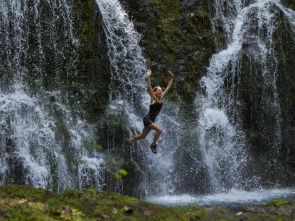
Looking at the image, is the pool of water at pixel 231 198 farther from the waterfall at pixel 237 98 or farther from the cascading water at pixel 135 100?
the cascading water at pixel 135 100

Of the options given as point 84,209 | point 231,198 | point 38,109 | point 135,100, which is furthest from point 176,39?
point 84,209

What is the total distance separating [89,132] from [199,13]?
7690 mm

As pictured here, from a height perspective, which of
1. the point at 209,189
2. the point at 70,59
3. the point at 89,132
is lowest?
the point at 209,189

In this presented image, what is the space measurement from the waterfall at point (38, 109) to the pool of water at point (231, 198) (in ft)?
7.63

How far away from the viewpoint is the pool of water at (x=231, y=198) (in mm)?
9852

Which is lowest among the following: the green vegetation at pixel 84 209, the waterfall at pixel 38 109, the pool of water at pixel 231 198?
the pool of water at pixel 231 198

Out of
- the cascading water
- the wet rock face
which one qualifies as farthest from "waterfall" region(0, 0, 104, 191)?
the wet rock face

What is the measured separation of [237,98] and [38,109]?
775 centimetres

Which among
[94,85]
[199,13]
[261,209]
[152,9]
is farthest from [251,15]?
[261,209]

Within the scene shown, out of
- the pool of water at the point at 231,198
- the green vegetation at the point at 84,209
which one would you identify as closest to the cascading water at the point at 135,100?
the pool of water at the point at 231,198

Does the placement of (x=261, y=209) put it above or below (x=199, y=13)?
below

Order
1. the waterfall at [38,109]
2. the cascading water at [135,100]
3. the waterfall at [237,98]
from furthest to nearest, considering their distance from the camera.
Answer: the waterfall at [237,98] → the cascading water at [135,100] → the waterfall at [38,109]

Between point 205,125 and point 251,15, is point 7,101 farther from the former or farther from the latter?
point 251,15

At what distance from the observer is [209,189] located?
11.5m
